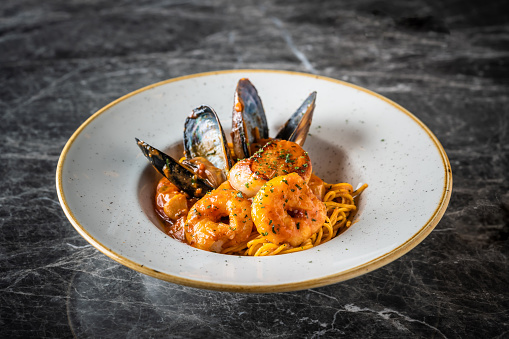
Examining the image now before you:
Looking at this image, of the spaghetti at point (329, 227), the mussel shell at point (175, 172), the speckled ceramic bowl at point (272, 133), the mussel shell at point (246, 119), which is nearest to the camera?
the speckled ceramic bowl at point (272, 133)

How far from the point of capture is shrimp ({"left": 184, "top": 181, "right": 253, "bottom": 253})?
270 centimetres

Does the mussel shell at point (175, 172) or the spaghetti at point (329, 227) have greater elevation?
the mussel shell at point (175, 172)

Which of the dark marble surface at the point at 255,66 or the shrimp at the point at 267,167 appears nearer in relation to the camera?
the dark marble surface at the point at 255,66

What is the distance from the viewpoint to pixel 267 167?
9.65ft

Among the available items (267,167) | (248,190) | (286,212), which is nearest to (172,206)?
(248,190)

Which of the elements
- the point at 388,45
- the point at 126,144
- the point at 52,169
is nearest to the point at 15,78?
the point at 52,169

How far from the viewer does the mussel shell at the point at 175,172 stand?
3.01m

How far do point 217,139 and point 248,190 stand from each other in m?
0.52

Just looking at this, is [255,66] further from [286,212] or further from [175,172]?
[286,212]

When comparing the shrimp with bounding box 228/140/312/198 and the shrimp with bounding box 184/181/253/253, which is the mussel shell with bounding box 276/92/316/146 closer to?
the shrimp with bounding box 228/140/312/198

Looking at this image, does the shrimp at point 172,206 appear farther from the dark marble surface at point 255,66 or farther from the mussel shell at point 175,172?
the dark marble surface at point 255,66

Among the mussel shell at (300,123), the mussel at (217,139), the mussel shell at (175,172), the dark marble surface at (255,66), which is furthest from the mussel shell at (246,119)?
the dark marble surface at (255,66)

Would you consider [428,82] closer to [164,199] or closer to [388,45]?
[388,45]

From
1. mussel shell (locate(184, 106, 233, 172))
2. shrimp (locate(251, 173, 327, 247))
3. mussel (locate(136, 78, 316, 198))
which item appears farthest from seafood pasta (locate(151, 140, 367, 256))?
mussel shell (locate(184, 106, 233, 172))
